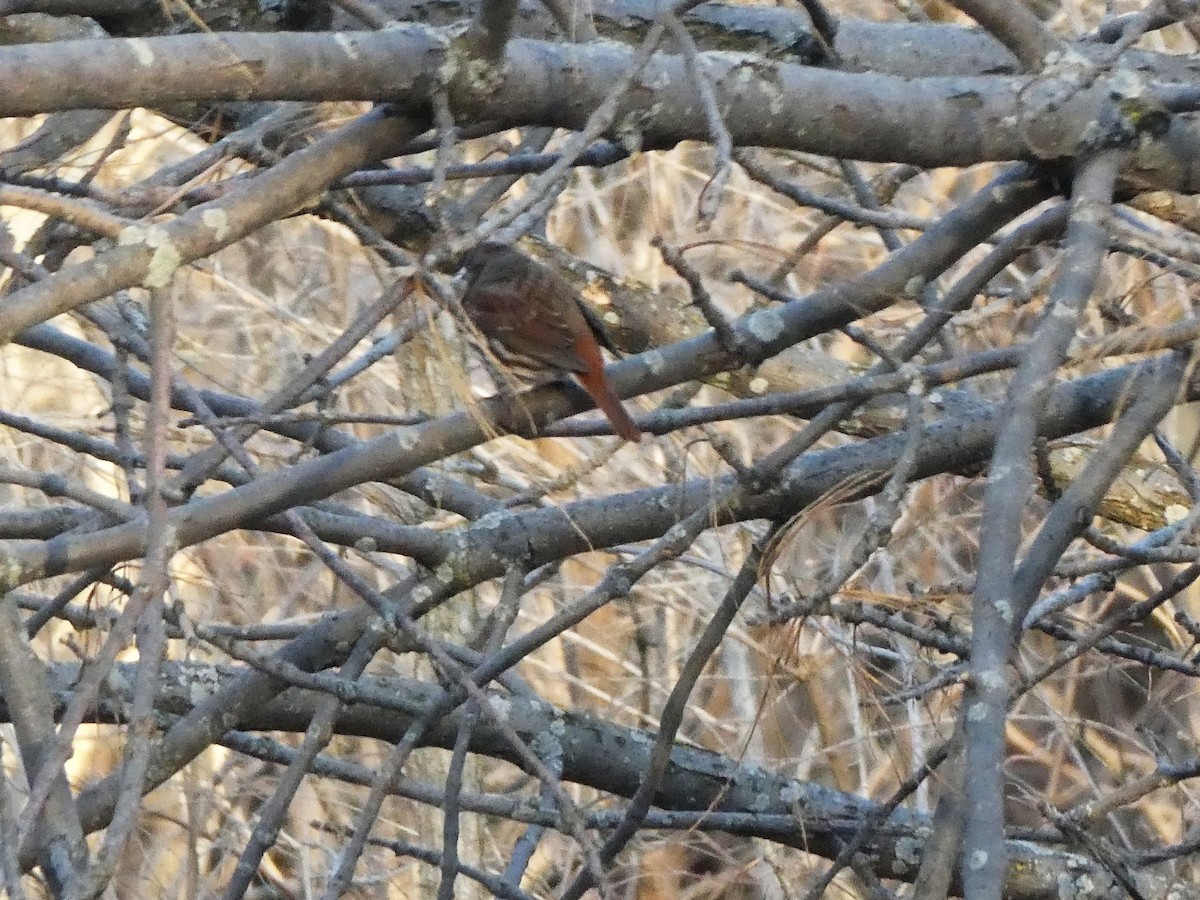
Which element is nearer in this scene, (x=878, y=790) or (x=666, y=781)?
(x=666, y=781)

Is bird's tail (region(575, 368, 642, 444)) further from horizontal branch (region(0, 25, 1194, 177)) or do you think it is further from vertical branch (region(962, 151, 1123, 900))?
vertical branch (region(962, 151, 1123, 900))

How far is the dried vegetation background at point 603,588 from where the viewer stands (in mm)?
2389

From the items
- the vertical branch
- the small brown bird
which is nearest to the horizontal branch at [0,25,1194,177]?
the vertical branch

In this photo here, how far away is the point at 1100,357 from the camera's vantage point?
1927mm

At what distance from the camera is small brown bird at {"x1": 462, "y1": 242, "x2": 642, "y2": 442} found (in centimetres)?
257

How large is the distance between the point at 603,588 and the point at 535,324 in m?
0.67

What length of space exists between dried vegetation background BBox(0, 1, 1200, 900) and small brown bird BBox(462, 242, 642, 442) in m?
0.08

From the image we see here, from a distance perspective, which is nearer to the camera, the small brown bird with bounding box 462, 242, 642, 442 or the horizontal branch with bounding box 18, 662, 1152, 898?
the small brown bird with bounding box 462, 242, 642, 442

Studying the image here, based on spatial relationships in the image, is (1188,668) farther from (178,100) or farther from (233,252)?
(233,252)

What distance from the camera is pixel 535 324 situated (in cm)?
287

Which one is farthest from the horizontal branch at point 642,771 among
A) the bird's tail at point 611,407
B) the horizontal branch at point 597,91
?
the horizontal branch at point 597,91

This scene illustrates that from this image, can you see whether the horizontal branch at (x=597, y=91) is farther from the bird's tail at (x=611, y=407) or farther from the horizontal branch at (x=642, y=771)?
the horizontal branch at (x=642, y=771)

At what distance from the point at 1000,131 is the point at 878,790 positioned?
4.43 metres

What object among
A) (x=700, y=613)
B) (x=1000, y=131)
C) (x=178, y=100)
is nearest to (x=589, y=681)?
(x=700, y=613)
